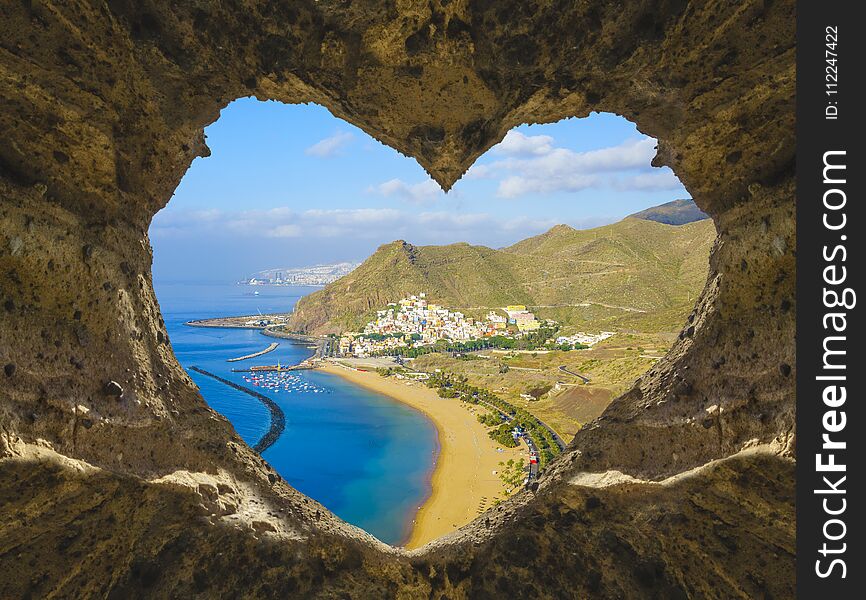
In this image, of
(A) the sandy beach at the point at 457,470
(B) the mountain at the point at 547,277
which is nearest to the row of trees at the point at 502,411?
(A) the sandy beach at the point at 457,470

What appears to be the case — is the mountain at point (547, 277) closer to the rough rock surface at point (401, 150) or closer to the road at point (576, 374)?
the road at point (576, 374)

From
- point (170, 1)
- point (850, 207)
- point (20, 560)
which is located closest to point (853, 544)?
point (850, 207)

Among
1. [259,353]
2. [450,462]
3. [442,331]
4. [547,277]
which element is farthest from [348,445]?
[547,277]

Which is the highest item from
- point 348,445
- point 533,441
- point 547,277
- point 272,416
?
point 547,277

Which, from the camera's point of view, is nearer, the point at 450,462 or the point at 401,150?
the point at 401,150

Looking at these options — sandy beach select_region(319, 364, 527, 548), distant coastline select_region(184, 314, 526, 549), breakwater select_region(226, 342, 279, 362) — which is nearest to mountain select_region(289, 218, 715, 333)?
breakwater select_region(226, 342, 279, 362)

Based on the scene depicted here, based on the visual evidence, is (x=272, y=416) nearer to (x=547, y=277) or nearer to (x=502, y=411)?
(x=502, y=411)

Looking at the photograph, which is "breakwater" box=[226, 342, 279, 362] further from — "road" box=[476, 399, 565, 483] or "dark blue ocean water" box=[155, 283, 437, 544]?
"road" box=[476, 399, 565, 483]
